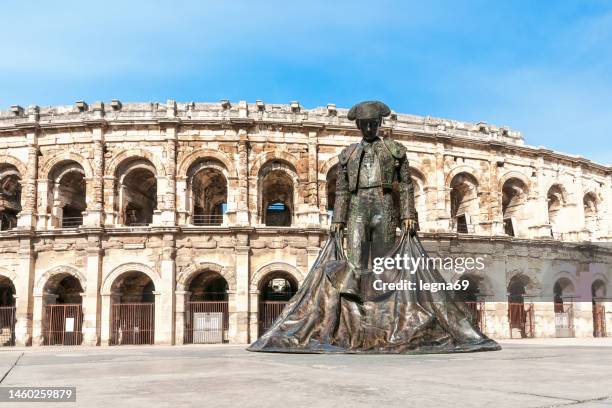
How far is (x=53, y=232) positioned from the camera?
20.0 meters

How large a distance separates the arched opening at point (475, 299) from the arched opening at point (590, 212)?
6.89 m

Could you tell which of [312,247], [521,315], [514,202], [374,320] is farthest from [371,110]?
[514,202]

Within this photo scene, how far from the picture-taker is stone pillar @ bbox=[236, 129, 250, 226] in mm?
20281

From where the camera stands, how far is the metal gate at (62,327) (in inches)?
783

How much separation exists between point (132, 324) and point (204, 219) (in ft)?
17.0

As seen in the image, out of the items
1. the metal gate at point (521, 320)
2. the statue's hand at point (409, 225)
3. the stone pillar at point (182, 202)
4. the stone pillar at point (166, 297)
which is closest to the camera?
the statue's hand at point (409, 225)

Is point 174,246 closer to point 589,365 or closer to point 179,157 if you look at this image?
point 179,157

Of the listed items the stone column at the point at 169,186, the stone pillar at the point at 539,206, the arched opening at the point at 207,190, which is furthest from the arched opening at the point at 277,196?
the stone pillar at the point at 539,206

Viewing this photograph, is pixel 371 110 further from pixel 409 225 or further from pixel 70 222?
pixel 70 222

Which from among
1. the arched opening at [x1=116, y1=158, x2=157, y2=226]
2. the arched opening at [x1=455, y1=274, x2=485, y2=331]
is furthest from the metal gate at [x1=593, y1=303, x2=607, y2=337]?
the arched opening at [x1=116, y1=158, x2=157, y2=226]

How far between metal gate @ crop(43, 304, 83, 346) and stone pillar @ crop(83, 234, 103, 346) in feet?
2.22

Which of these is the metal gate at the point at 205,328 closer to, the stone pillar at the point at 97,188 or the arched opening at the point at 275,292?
the arched opening at the point at 275,292

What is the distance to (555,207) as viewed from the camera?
25.8m

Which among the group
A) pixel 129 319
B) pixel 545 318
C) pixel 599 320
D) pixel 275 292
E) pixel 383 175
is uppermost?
pixel 383 175
